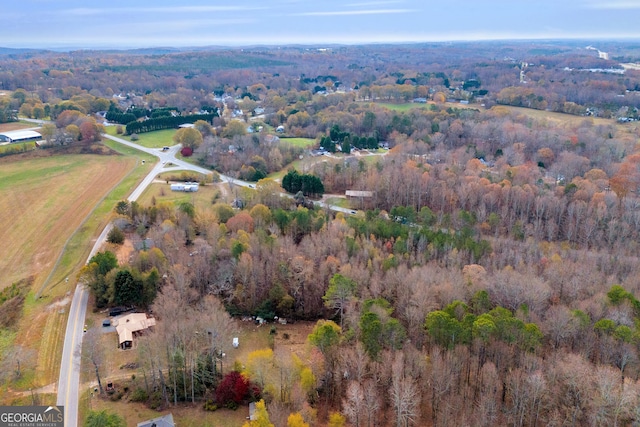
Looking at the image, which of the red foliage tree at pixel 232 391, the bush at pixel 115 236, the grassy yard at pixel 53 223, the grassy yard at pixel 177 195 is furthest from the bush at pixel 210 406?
the grassy yard at pixel 177 195

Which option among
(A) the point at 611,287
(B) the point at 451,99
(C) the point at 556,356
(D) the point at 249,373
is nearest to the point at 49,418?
(D) the point at 249,373

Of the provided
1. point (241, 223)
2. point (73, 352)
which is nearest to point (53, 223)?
point (241, 223)

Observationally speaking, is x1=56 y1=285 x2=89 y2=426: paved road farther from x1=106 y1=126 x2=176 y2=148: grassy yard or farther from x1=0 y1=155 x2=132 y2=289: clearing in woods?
x1=106 y1=126 x2=176 y2=148: grassy yard

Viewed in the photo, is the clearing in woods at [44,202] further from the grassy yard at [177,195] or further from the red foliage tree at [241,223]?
the red foliage tree at [241,223]

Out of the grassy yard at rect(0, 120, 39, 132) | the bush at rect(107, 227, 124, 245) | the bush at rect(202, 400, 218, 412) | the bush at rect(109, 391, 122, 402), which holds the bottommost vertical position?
the bush at rect(202, 400, 218, 412)
